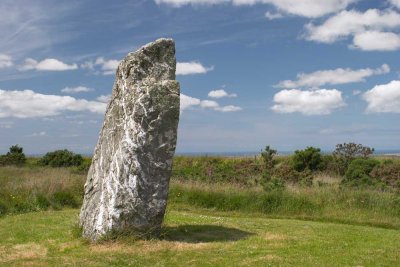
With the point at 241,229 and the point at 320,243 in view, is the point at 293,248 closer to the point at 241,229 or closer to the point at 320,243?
the point at 320,243

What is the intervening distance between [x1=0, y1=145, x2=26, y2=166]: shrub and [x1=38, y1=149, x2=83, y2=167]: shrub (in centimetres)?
200

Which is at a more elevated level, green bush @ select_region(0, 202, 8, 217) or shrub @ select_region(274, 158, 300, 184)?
shrub @ select_region(274, 158, 300, 184)

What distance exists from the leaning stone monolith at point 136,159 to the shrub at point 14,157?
1350 inches

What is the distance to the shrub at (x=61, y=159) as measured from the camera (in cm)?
4484

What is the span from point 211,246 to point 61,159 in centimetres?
3490

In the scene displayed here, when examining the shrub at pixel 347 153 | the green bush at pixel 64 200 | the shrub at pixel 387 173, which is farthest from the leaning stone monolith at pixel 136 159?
the shrub at pixel 347 153

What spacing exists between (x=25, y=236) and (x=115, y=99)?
14.7 ft

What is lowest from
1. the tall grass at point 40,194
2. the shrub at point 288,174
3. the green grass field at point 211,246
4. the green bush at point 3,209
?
→ the green grass field at point 211,246

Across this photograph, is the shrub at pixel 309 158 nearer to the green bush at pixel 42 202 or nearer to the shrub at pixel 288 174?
the shrub at pixel 288 174

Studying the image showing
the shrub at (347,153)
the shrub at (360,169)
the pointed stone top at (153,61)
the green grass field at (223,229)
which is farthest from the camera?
the shrub at (347,153)

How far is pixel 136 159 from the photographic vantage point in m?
12.5

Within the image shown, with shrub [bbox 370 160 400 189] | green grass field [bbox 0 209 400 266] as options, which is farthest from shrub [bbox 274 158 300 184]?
green grass field [bbox 0 209 400 266]

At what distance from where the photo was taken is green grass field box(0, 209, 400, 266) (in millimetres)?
11062

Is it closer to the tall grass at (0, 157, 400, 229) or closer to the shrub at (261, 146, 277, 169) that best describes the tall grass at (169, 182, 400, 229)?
the tall grass at (0, 157, 400, 229)
